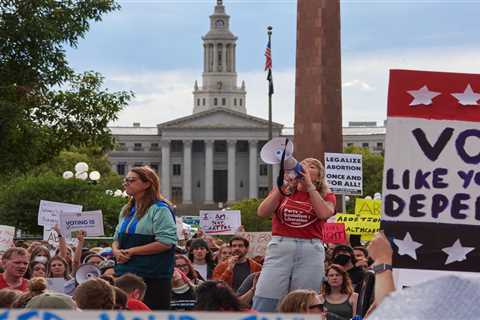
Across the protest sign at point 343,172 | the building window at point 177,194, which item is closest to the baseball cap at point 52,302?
the protest sign at point 343,172

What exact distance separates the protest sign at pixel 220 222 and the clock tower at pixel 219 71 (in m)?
170

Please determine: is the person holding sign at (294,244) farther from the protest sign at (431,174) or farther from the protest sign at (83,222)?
the protest sign at (83,222)

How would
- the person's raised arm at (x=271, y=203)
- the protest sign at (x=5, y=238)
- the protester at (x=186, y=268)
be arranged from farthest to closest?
the protest sign at (x=5, y=238), the protester at (x=186, y=268), the person's raised arm at (x=271, y=203)

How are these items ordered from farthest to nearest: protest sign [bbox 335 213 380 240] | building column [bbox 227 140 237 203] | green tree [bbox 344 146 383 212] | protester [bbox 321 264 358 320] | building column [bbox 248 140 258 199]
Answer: building column [bbox 227 140 237 203] → building column [bbox 248 140 258 199] → green tree [bbox 344 146 383 212] → protest sign [bbox 335 213 380 240] → protester [bbox 321 264 358 320]

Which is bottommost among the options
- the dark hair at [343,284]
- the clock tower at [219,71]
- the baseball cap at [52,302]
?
the dark hair at [343,284]

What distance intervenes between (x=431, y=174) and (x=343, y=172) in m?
15.3

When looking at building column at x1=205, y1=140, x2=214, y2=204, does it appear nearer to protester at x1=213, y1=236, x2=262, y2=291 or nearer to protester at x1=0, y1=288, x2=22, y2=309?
protester at x1=213, y1=236, x2=262, y2=291

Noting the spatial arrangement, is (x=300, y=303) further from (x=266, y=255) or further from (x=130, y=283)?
(x=266, y=255)

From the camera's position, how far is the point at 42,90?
62.7 feet

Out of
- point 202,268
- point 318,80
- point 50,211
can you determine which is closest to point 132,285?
point 202,268

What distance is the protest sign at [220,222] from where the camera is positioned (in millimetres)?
20672

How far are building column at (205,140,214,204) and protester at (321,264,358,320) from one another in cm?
14454

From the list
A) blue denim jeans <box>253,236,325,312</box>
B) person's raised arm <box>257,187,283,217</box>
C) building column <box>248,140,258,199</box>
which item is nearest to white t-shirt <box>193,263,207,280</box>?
blue denim jeans <box>253,236,325,312</box>

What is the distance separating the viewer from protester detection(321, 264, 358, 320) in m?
Answer: 9.40
